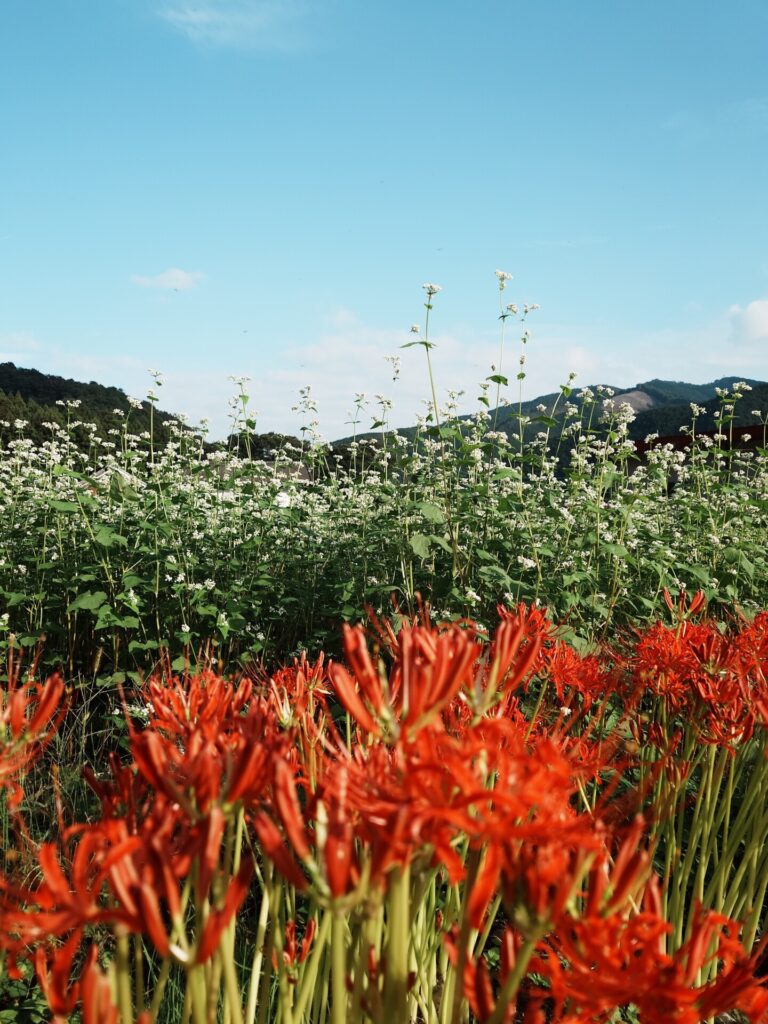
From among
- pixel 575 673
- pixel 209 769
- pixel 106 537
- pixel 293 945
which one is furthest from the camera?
pixel 106 537

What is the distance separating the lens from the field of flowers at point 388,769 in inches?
29.8

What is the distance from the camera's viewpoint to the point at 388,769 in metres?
0.91

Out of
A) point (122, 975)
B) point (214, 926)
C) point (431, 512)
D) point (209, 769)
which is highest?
point (431, 512)

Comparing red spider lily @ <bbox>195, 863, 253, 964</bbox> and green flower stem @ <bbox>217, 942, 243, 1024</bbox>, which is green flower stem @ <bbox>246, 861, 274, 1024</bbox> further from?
red spider lily @ <bbox>195, 863, 253, 964</bbox>

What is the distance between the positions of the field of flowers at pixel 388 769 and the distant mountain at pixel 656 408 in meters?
0.32

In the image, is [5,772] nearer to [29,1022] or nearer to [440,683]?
[440,683]

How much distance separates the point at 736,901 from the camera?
6.73 ft

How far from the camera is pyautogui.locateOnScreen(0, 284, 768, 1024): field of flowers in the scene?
76 cm

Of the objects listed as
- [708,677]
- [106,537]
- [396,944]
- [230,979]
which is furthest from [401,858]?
[106,537]

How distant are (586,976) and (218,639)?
13.2 feet

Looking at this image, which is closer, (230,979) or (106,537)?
(230,979)

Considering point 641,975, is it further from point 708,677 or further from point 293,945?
point 708,677

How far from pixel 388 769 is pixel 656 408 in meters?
20.0

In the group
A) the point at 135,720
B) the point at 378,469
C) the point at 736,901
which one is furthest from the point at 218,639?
the point at 736,901
